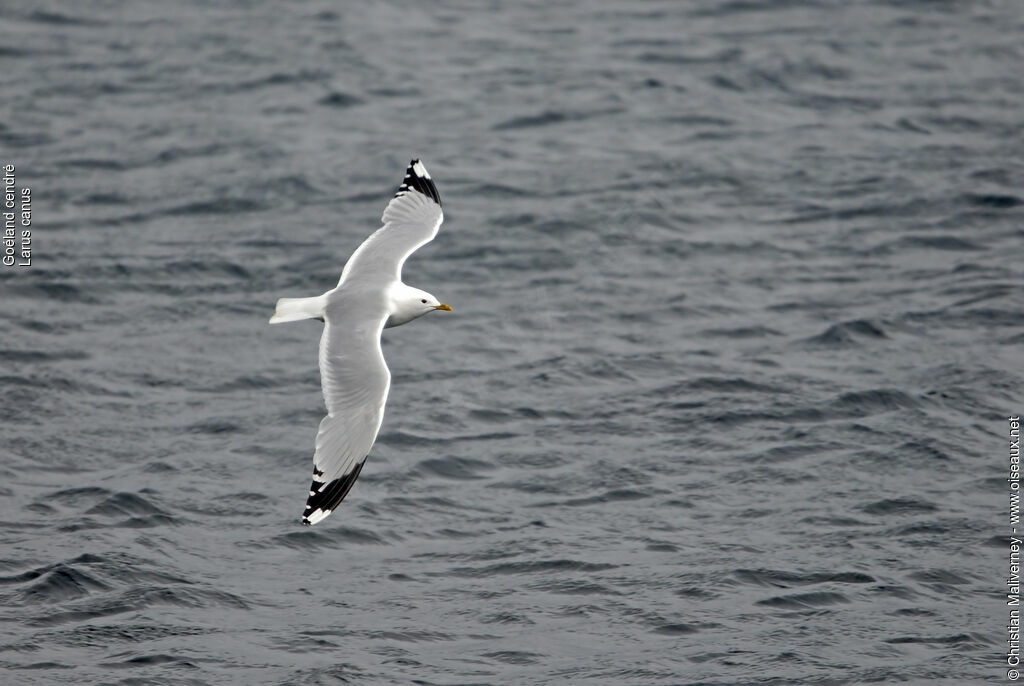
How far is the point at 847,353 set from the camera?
13.5m

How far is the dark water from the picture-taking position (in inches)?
385

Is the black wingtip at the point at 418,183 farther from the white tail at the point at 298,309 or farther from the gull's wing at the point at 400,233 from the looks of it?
the white tail at the point at 298,309

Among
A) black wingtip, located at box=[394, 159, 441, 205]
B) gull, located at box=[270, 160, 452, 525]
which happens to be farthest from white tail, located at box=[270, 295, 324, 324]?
black wingtip, located at box=[394, 159, 441, 205]

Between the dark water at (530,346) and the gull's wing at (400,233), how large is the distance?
1828mm

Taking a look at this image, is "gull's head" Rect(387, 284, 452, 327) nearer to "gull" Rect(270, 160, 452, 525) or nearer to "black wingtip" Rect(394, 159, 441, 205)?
"gull" Rect(270, 160, 452, 525)

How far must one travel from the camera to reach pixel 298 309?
9883 mm

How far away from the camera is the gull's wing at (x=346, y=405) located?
9023 millimetres

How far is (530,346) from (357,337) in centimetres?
410

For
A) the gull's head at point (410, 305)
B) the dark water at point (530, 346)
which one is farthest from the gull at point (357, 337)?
the dark water at point (530, 346)

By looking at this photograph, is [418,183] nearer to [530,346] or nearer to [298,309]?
[298,309]

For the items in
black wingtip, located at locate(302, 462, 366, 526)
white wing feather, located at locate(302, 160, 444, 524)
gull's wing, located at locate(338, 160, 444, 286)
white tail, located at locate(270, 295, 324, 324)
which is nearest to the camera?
black wingtip, located at locate(302, 462, 366, 526)

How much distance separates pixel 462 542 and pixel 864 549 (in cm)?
289

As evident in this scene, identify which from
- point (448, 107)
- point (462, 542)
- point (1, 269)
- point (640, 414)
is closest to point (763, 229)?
point (640, 414)

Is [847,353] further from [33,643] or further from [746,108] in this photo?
[33,643]
